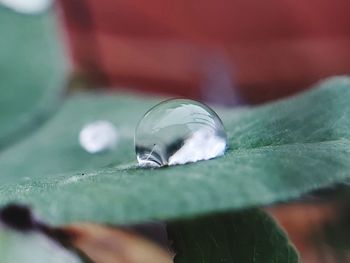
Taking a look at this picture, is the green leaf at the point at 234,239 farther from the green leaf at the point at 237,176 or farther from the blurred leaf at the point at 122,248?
the blurred leaf at the point at 122,248

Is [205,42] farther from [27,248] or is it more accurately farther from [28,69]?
[27,248]

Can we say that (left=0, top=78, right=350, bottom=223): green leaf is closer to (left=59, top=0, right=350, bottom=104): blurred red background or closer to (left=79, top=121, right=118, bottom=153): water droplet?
(left=79, top=121, right=118, bottom=153): water droplet

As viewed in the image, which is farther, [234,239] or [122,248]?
[122,248]

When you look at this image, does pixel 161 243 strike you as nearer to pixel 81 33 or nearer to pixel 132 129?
pixel 132 129

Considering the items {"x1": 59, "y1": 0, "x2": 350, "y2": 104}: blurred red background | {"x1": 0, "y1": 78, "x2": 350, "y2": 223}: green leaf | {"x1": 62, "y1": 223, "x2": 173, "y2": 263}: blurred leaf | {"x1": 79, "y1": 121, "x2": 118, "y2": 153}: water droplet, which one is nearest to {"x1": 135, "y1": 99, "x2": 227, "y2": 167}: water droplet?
{"x1": 0, "y1": 78, "x2": 350, "y2": 223}: green leaf

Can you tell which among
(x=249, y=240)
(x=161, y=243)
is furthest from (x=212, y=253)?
(x=161, y=243)

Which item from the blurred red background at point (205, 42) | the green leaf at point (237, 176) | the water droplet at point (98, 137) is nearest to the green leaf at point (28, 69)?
the water droplet at point (98, 137)

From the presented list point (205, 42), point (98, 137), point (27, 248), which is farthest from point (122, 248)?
point (205, 42)
